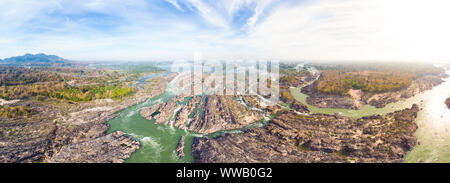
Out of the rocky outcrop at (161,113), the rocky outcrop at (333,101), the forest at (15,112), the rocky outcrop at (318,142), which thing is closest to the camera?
the rocky outcrop at (318,142)

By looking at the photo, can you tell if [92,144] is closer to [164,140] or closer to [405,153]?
[164,140]

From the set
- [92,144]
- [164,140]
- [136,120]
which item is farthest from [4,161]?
[164,140]

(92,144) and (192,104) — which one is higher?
(192,104)

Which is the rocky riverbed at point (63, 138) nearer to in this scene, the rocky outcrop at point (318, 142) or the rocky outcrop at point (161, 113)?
the rocky outcrop at point (161, 113)

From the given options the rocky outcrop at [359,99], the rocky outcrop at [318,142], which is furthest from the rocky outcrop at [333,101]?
the rocky outcrop at [318,142]

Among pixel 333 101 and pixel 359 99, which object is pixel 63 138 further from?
pixel 359 99

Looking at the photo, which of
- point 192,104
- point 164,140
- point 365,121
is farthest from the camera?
point 192,104
